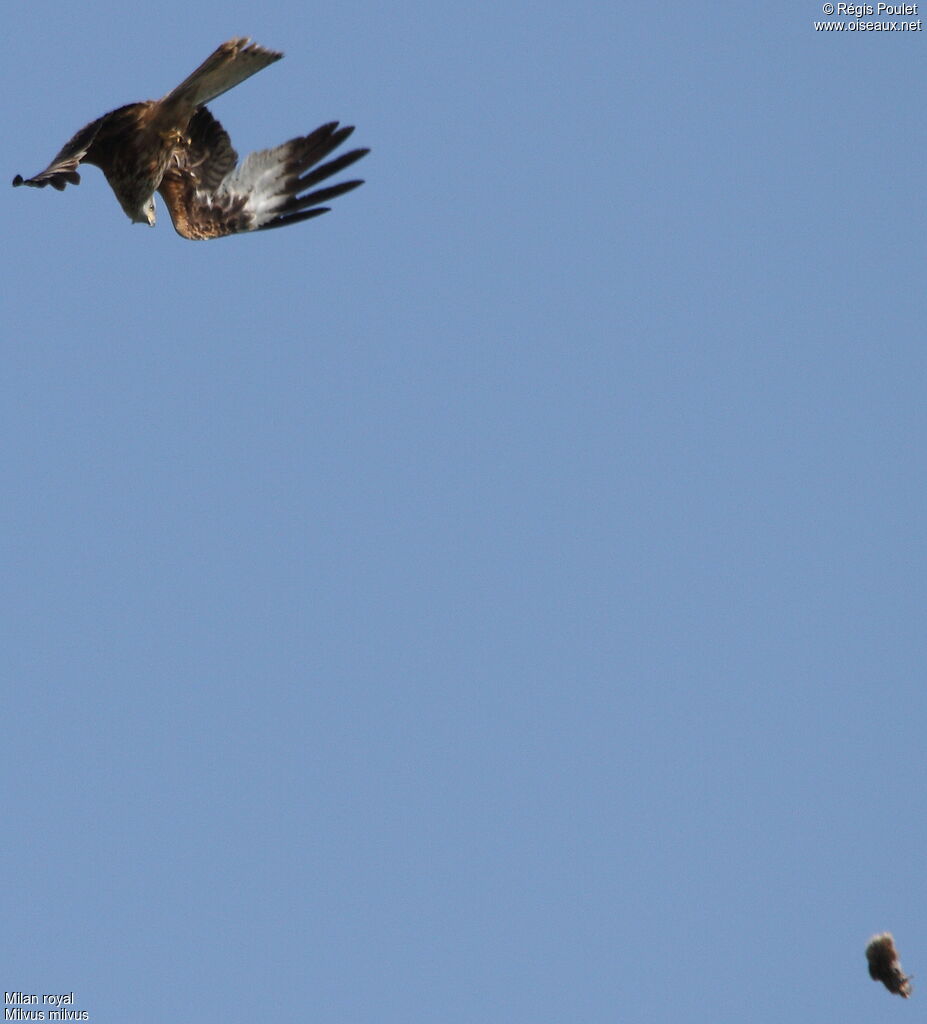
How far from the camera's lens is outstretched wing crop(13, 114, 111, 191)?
10969mm

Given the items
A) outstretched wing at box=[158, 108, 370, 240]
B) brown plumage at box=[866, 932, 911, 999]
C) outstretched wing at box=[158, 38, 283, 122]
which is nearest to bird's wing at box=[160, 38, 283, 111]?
outstretched wing at box=[158, 38, 283, 122]

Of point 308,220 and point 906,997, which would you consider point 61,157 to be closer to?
point 308,220

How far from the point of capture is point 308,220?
46.4ft

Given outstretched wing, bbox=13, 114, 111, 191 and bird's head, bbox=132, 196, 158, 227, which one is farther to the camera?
bird's head, bbox=132, 196, 158, 227

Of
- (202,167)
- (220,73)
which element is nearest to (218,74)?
(220,73)

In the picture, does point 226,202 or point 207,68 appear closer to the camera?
point 207,68

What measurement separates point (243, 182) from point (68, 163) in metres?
2.79

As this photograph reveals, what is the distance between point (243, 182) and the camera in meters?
14.1

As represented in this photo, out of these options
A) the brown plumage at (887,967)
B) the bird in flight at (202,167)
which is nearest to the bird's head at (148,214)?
the bird in flight at (202,167)

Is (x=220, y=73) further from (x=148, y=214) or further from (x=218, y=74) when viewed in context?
(x=148, y=214)

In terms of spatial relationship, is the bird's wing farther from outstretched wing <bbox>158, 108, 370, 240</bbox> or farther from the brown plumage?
the brown plumage

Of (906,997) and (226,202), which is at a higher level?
(226,202)

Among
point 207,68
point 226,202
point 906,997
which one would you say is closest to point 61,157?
point 207,68

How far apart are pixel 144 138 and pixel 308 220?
1.64m
